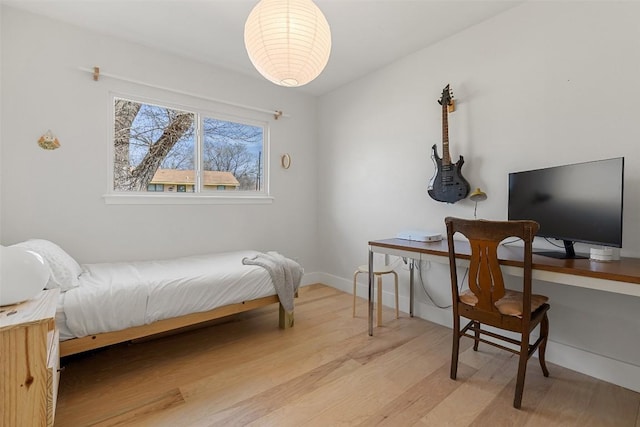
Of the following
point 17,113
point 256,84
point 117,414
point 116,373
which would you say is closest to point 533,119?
point 256,84

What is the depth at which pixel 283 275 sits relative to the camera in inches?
95.3

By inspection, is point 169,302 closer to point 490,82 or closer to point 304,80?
Result: point 304,80

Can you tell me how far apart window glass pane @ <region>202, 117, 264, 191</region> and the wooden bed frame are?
1.44 meters

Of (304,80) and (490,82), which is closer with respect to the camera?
(304,80)

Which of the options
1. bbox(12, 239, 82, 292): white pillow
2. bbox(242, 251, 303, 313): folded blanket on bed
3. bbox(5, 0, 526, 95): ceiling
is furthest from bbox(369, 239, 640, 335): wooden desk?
bbox(12, 239, 82, 292): white pillow

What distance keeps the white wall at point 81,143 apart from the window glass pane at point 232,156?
0.29 metres

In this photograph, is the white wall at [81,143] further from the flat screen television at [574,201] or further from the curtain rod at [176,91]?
the flat screen television at [574,201]

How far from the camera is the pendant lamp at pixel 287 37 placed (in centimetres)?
133

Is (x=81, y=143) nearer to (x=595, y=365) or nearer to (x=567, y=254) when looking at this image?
(x=567, y=254)

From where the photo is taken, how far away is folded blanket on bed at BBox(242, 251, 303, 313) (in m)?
2.38

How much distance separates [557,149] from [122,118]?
3.52 meters

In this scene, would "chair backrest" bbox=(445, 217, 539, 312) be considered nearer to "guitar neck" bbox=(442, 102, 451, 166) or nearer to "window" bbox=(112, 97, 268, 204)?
"guitar neck" bbox=(442, 102, 451, 166)

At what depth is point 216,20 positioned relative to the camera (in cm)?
226

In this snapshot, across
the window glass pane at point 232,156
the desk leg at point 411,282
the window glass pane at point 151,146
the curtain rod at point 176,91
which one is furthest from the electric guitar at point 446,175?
the window glass pane at point 151,146
